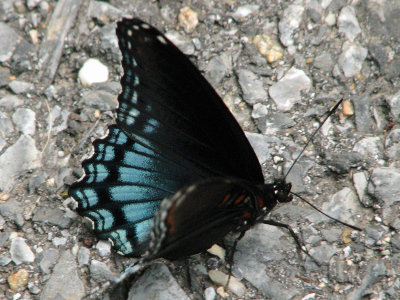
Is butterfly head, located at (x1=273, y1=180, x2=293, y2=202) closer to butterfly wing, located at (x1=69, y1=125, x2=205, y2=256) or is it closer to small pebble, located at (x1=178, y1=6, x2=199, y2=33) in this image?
butterfly wing, located at (x1=69, y1=125, x2=205, y2=256)

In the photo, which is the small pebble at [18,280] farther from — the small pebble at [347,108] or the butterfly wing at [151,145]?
the small pebble at [347,108]

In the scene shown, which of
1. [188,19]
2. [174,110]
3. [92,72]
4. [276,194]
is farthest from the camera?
[188,19]

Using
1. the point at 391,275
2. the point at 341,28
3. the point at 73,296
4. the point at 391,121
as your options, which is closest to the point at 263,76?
the point at 341,28

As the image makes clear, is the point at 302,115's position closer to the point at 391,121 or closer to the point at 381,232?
the point at 391,121

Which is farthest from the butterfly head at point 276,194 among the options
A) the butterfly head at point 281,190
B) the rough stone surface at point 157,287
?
the rough stone surface at point 157,287

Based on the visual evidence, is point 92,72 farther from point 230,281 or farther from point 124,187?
point 230,281

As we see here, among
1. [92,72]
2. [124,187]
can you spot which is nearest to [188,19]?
[92,72]
